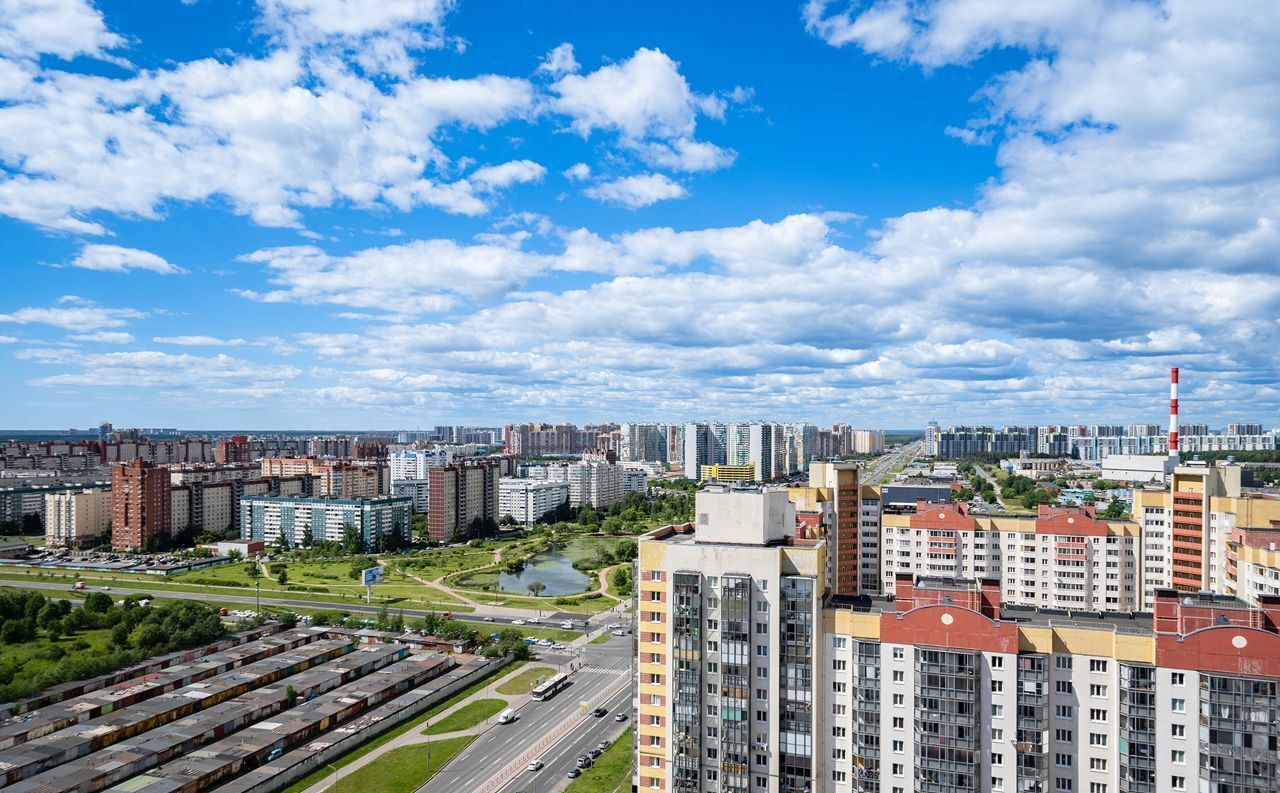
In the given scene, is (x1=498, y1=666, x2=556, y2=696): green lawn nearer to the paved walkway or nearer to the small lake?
the paved walkway

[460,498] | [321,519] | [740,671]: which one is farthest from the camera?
[460,498]

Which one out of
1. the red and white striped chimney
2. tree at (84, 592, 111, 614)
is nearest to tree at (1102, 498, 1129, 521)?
the red and white striped chimney

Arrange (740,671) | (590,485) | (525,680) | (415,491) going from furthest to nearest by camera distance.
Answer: (590,485) → (415,491) → (525,680) → (740,671)

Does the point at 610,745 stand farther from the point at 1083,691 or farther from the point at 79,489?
the point at 79,489

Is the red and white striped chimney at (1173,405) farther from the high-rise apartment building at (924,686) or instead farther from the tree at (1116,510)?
the high-rise apartment building at (924,686)

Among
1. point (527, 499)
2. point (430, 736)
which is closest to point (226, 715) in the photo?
point (430, 736)

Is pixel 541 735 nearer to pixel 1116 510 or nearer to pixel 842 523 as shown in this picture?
pixel 842 523

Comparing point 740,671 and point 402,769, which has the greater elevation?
point 740,671
